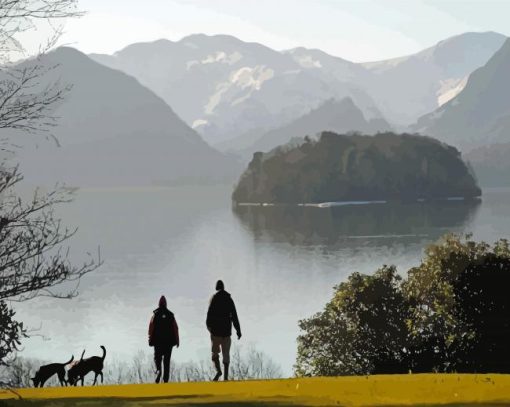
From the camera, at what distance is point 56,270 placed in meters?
17.8

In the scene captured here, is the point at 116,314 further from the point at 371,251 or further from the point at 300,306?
the point at 371,251

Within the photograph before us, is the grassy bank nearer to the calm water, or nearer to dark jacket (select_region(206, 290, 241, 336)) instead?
dark jacket (select_region(206, 290, 241, 336))

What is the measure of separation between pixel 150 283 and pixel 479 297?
88.4m

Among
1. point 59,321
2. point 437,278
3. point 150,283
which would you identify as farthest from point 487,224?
point 437,278

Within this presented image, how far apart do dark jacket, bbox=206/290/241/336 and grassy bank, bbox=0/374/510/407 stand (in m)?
1.31

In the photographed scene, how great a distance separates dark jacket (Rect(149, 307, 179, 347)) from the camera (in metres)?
21.2

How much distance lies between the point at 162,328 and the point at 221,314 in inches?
56.0

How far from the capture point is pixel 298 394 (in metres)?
17.6

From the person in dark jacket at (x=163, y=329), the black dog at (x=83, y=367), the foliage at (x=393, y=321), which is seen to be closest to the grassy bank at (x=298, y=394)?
the person in dark jacket at (x=163, y=329)

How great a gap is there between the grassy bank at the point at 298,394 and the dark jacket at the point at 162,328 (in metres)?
1.08

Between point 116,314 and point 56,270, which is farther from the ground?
point 56,270

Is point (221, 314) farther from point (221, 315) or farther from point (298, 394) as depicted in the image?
point (298, 394)

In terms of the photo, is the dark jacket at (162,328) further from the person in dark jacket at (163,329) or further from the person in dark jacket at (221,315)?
the person in dark jacket at (221,315)

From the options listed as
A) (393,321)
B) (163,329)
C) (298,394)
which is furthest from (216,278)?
(298,394)
